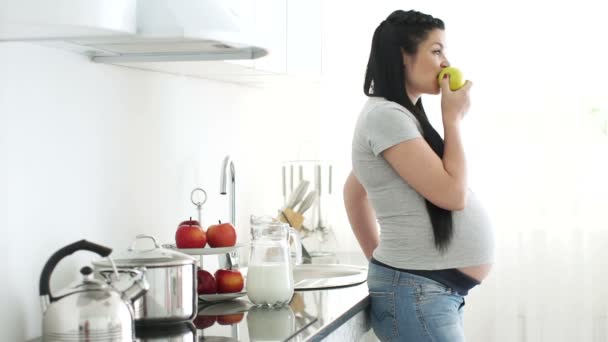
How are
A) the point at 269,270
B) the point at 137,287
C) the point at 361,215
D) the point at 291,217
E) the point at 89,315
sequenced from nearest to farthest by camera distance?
the point at 89,315 < the point at 137,287 < the point at 269,270 < the point at 361,215 < the point at 291,217

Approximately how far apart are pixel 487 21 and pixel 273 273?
4.64 ft

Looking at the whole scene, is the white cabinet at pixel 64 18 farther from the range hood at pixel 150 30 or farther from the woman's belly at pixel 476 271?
the woman's belly at pixel 476 271

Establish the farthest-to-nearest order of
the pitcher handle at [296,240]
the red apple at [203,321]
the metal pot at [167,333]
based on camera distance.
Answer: the pitcher handle at [296,240], the red apple at [203,321], the metal pot at [167,333]

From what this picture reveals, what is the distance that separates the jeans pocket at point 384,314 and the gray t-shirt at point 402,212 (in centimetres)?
8

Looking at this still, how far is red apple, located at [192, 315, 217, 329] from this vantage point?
6.04 feet

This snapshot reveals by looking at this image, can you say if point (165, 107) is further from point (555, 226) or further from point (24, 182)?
point (555, 226)

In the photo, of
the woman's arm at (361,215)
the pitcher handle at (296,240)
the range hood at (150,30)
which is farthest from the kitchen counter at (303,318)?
the range hood at (150,30)

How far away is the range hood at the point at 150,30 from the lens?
141 centimetres

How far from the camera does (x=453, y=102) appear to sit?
2006 millimetres

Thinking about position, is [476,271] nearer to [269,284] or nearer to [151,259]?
[269,284]

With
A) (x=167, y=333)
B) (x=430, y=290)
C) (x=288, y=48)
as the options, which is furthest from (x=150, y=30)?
(x=288, y=48)

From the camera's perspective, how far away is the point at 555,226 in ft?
9.80

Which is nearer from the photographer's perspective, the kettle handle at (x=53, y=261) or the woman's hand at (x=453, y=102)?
the kettle handle at (x=53, y=261)

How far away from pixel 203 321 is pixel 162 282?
23 centimetres
